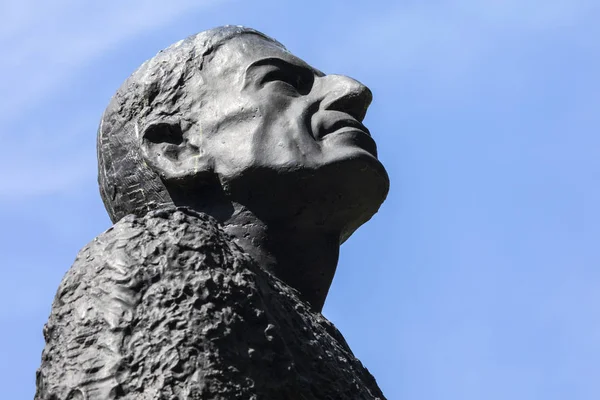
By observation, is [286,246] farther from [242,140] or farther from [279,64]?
[279,64]

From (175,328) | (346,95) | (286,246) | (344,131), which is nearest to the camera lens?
(175,328)

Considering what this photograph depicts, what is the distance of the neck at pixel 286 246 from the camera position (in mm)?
7711

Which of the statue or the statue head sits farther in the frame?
the statue head

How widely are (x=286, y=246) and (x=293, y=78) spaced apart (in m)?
1.07

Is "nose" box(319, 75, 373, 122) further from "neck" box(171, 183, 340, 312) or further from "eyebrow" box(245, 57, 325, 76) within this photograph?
"neck" box(171, 183, 340, 312)

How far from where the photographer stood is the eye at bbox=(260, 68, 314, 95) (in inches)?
325

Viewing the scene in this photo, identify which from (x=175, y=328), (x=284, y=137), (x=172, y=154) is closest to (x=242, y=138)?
(x=284, y=137)

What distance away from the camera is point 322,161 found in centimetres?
772

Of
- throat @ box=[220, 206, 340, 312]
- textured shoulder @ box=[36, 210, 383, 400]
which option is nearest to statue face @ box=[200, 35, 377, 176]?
throat @ box=[220, 206, 340, 312]

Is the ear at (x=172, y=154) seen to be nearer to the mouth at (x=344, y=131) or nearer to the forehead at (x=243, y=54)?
the forehead at (x=243, y=54)

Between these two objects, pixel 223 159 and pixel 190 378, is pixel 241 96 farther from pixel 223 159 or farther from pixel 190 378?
pixel 190 378

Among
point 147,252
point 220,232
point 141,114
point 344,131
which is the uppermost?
point 141,114

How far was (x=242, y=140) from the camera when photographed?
7.85 meters

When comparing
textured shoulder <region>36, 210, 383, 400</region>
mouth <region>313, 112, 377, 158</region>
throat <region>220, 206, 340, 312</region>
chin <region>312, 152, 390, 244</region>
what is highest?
mouth <region>313, 112, 377, 158</region>
